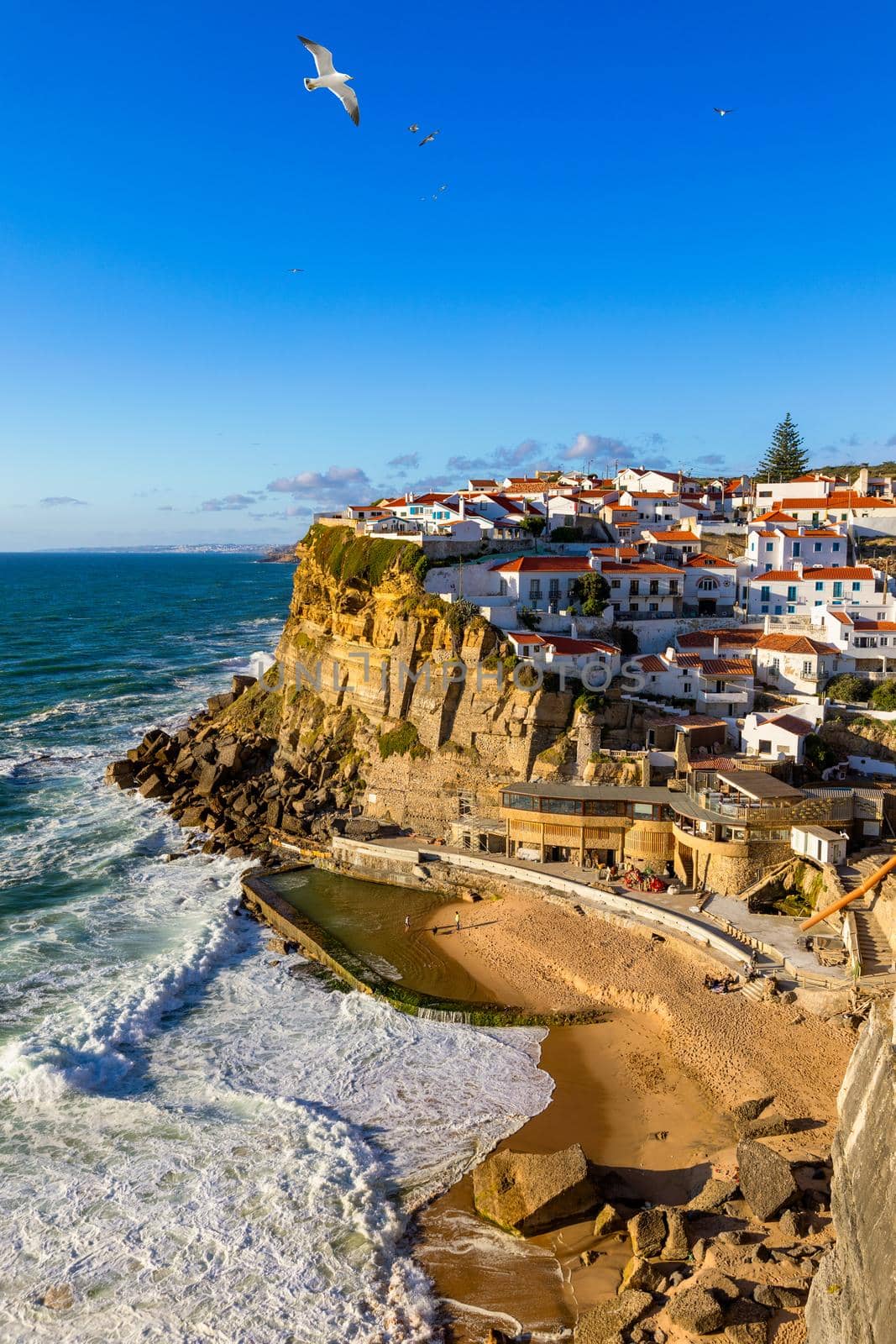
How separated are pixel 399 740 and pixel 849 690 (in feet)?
66.0

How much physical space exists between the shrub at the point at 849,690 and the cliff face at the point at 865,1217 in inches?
952

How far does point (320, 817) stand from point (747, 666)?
21057mm

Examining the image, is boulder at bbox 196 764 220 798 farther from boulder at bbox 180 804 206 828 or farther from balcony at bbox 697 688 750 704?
balcony at bbox 697 688 750 704

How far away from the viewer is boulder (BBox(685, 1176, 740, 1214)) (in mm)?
18641

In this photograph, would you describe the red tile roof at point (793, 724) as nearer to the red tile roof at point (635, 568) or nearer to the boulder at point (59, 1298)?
the red tile roof at point (635, 568)

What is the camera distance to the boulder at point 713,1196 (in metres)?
18.6

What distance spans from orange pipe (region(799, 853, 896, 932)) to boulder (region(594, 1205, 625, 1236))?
12.5 meters

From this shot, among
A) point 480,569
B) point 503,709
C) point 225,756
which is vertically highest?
point 480,569

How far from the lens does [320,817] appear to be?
4194 cm

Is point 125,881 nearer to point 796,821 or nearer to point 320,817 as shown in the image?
point 320,817

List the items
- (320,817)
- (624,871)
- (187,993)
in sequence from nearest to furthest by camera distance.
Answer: (187,993) → (624,871) → (320,817)

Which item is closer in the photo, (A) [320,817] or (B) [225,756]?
(A) [320,817]

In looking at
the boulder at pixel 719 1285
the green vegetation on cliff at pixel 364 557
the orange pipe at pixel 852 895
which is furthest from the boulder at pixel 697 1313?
the green vegetation on cliff at pixel 364 557

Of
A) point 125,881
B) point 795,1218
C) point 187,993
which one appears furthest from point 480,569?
point 795,1218
